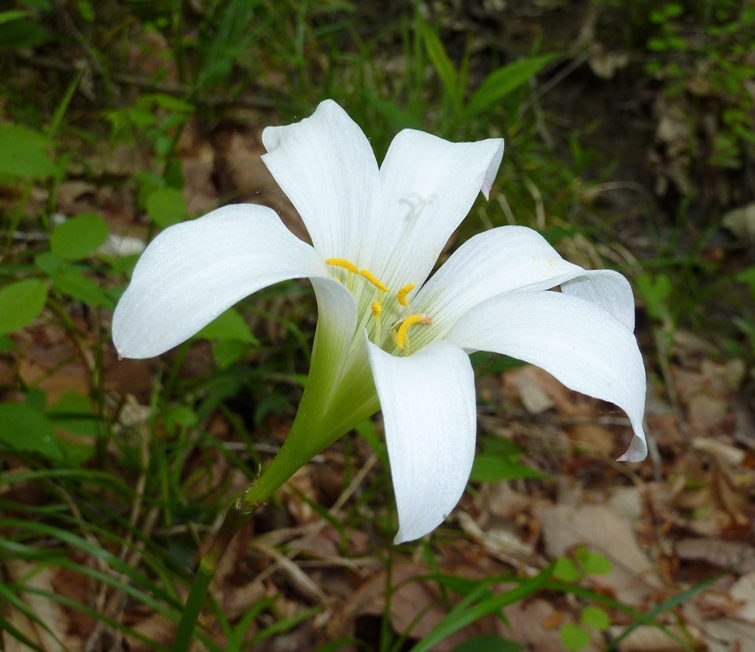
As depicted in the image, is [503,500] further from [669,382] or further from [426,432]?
[426,432]

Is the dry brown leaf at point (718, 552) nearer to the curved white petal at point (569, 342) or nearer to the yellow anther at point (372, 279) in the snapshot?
the curved white petal at point (569, 342)

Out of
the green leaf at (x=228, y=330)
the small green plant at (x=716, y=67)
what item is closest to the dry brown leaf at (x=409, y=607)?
the green leaf at (x=228, y=330)

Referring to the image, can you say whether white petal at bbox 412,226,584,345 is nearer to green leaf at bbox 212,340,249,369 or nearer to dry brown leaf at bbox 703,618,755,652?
green leaf at bbox 212,340,249,369

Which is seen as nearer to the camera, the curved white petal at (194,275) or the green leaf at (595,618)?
the curved white petal at (194,275)

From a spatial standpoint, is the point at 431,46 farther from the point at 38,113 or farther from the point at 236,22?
the point at 38,113

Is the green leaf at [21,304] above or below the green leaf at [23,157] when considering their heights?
below

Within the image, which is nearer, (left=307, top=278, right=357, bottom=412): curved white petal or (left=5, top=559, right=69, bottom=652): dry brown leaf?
(left=307, top=278, right=357, bottom=412): curved white petal

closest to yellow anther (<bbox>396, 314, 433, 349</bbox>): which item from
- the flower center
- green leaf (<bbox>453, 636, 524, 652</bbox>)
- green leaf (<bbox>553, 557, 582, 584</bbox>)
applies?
the flower center
